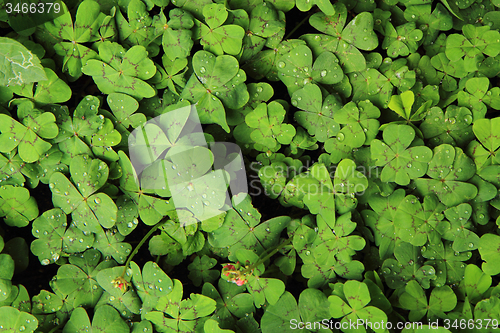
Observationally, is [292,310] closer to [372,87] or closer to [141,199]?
[141,199]

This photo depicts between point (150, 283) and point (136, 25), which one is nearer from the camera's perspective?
point (136, 25)

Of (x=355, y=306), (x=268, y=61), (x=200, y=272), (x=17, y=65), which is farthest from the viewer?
(x=200, y=272)

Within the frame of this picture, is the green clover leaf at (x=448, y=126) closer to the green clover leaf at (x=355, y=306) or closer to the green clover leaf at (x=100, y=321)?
the green clover leaf at (x=355, y=306)

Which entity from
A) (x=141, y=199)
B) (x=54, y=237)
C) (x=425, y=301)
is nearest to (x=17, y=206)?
(x=54, y=237)

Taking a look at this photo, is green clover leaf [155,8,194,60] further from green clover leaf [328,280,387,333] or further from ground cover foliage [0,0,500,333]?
green clover leaf [328,280,387,333]

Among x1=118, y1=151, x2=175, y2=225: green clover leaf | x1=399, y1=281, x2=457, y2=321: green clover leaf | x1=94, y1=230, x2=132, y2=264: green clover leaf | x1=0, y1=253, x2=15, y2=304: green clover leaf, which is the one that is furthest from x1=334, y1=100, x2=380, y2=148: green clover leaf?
x1=0, y1=253, x2=15, y2=304: green clover leaf

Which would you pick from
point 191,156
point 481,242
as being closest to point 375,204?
point 481,242
